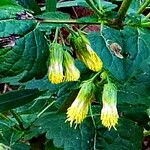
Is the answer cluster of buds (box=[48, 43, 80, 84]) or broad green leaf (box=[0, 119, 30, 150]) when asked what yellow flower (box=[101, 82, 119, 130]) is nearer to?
cluster of buds (box=[48, 43, 80, 84])

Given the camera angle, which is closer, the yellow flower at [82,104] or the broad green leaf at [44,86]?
the yellow flower at [82,104]

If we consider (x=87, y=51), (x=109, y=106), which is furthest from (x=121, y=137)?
(x=87, y=51)

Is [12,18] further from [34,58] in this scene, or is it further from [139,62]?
[139,62]

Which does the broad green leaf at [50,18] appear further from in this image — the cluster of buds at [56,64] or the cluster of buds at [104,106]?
the cluster of buds at [104,106]

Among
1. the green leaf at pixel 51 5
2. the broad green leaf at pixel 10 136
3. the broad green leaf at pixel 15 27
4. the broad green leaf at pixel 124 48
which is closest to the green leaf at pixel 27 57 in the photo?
the broad green leaf at pixel 15 27

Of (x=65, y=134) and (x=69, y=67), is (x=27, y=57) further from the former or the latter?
(x=65, y=134)

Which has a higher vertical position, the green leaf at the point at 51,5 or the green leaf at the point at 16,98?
the green leaf at the point at 51,5

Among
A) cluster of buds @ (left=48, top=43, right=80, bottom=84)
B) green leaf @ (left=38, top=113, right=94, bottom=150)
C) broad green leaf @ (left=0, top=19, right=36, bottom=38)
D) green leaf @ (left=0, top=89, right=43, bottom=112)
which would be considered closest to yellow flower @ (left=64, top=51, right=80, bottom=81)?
cluster of buds @ (left=48, top=43, right=80, bottom=84)

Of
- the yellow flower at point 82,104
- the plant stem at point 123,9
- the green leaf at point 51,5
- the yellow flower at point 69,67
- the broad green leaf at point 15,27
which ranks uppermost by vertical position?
the plant stem at point 123,9
